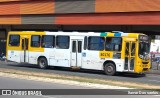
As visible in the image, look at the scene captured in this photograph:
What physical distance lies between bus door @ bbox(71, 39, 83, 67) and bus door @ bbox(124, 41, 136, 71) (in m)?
3.83

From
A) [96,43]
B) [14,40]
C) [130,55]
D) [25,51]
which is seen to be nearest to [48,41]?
[25,51]

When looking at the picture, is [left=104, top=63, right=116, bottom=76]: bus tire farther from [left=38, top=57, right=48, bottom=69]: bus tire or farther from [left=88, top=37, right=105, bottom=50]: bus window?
[left=38, top=57, right=48, bottom=69]: bus tire

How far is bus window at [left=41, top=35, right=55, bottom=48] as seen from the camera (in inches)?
1208

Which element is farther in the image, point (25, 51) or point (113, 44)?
point (25, 51)

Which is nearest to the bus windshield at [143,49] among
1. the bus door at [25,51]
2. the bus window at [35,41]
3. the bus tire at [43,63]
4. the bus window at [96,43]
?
the bus window at [96,43]

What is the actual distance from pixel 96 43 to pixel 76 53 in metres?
1.87

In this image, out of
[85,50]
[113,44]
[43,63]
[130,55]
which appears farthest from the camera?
[43,63]

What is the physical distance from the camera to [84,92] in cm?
1559

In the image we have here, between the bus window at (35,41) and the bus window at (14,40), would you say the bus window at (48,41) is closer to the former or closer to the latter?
the bus window at (35,41)

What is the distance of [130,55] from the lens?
86.1 feet

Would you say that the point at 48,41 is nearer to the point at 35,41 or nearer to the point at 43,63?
the point at 35,41

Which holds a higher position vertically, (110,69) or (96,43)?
(96,43)

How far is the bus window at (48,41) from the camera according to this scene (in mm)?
30677

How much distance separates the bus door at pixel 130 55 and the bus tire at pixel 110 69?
37.3 inches
